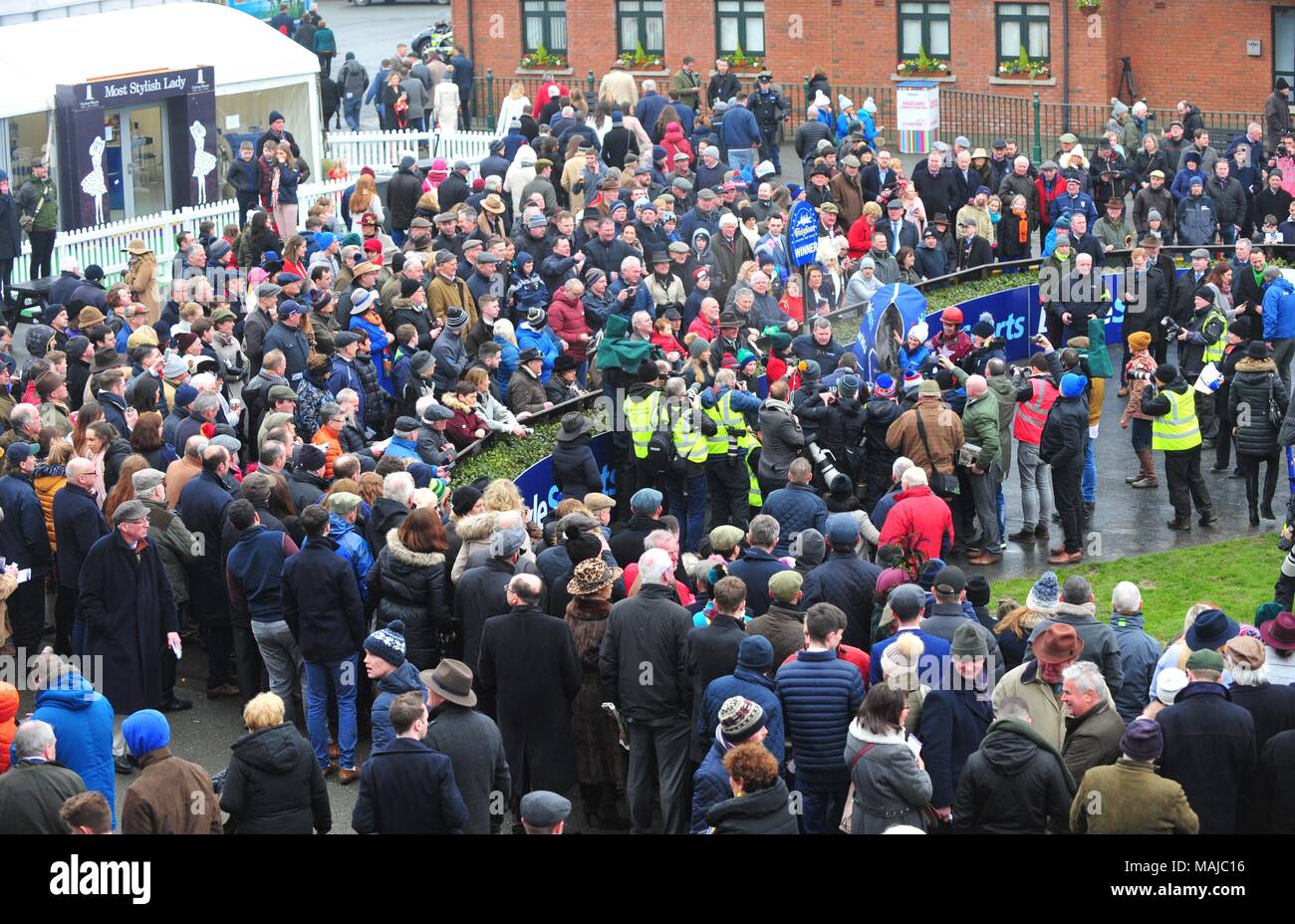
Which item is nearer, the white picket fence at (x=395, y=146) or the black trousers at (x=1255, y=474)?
the black trousers at (x=1255, y=474)

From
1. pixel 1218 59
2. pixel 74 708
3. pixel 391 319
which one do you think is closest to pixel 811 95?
pixel 1218 59

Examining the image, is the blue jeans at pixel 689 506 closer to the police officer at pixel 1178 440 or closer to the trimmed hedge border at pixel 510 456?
the trimmed hedge border at pixel 510 456

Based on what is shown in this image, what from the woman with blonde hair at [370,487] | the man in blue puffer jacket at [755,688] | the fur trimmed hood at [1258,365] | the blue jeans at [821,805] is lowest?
the blue jeans at [821,805]

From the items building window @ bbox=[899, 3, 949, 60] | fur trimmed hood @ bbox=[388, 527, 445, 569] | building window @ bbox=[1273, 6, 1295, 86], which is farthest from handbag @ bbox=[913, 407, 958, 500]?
building window @ bbox=[899, 3, 949, 60]

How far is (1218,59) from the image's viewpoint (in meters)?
34.7

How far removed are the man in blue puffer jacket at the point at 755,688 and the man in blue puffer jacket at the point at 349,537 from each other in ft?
9.26

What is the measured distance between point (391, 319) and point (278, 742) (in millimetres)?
8790

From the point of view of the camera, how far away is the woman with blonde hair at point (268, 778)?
9312mm

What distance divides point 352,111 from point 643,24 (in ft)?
20.3

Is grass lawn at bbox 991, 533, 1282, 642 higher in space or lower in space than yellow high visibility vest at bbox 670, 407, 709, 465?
lower

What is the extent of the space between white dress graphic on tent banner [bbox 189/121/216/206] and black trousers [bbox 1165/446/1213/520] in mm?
15426

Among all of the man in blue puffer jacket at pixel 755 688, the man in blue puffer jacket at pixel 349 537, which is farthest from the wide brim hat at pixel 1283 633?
the man in blue puffer jacket at pixel 349 537

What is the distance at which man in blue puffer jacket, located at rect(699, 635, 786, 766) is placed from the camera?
1005 cm

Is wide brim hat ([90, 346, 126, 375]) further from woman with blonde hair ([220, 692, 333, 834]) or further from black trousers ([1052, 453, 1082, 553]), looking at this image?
black trousers ([1052, 453, 1082, 553])
